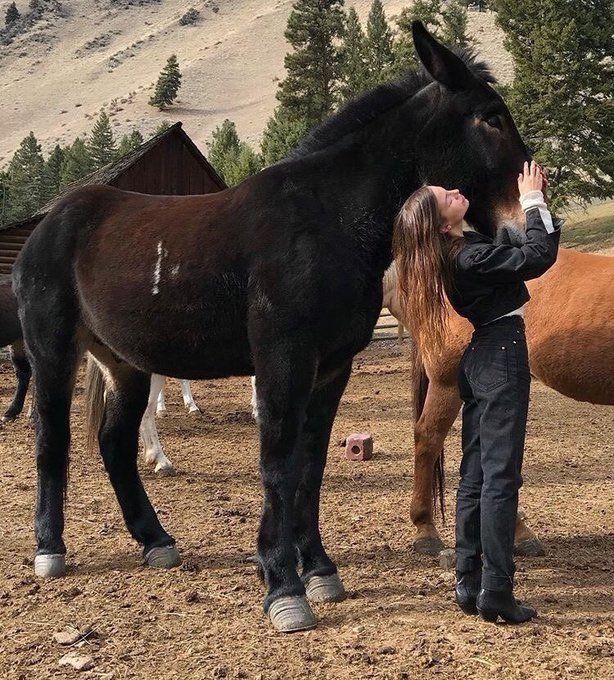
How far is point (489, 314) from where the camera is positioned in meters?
3.55

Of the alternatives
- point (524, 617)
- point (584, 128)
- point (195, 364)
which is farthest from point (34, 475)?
point (584, 128)

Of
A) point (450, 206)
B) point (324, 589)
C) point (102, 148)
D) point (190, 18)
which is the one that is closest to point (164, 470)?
point (324, 589)

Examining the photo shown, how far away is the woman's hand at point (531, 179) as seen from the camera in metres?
3.45

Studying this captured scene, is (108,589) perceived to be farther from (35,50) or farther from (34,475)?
(35,50)

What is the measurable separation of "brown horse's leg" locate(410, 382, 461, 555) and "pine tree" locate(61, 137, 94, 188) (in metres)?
72.6

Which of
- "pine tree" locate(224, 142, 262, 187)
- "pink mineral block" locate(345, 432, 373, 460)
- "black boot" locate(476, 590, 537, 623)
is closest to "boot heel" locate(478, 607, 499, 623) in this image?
"black boot" locate(476, 590, 537, 623)

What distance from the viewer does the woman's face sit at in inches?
136

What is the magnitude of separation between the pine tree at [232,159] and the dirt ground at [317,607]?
3266cm

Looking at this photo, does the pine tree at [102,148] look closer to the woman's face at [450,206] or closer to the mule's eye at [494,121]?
the mule's eye at [494,121]

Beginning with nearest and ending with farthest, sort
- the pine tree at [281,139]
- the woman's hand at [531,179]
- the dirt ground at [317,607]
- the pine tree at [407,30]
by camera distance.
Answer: the dirt ground at [317,607] → the woman's hand at [531,179] → the pine tree at [407,30] → the pine tree at [281,139]

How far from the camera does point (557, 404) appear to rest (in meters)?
11.3

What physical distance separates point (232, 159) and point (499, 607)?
5568 cm

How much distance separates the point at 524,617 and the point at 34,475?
16.0 feet

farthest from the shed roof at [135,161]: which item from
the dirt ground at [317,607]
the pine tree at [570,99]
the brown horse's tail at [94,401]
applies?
the pine tree at [570,99]
